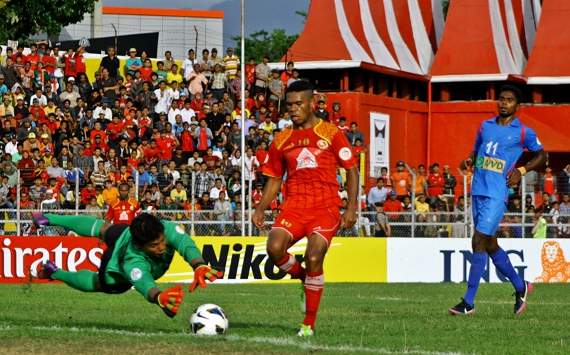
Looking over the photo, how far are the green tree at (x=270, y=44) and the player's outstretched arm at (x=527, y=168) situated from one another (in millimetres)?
76652

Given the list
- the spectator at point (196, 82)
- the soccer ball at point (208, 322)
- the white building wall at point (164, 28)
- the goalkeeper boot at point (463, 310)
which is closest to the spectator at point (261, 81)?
the spectator at point (196, 82)

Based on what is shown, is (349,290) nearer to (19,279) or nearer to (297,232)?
(19,279)

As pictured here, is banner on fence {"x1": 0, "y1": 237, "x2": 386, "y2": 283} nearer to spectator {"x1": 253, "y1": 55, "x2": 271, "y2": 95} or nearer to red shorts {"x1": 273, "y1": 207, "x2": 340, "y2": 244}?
spectator {"x1": 253, "y1": 55, "x2": 271, "y2": 95}

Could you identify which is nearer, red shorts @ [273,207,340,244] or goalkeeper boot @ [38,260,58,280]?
red shorts @ [273,207,340,244]

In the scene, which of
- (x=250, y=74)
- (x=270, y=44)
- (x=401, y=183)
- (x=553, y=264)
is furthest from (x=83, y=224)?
(x=270, y=44)

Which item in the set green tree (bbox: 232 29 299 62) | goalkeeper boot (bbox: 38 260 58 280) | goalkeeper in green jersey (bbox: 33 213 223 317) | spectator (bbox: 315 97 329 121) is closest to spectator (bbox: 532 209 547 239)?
spectator (bbox: 315 97 329 121)

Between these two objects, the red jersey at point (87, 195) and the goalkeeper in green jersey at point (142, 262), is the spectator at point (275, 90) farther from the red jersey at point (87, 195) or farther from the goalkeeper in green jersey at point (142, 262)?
the goalkeeper in green jersey at point (142, 262)

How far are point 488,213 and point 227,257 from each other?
489 inches

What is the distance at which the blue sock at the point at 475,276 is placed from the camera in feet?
45.2

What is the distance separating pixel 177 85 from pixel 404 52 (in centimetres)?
1330

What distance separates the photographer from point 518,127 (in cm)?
1377

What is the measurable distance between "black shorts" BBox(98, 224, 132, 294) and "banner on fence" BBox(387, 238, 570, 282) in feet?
51.5

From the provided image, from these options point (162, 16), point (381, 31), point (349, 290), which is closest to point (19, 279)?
point (349, 290)

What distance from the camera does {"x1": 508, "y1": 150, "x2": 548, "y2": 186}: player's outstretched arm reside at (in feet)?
44.2
